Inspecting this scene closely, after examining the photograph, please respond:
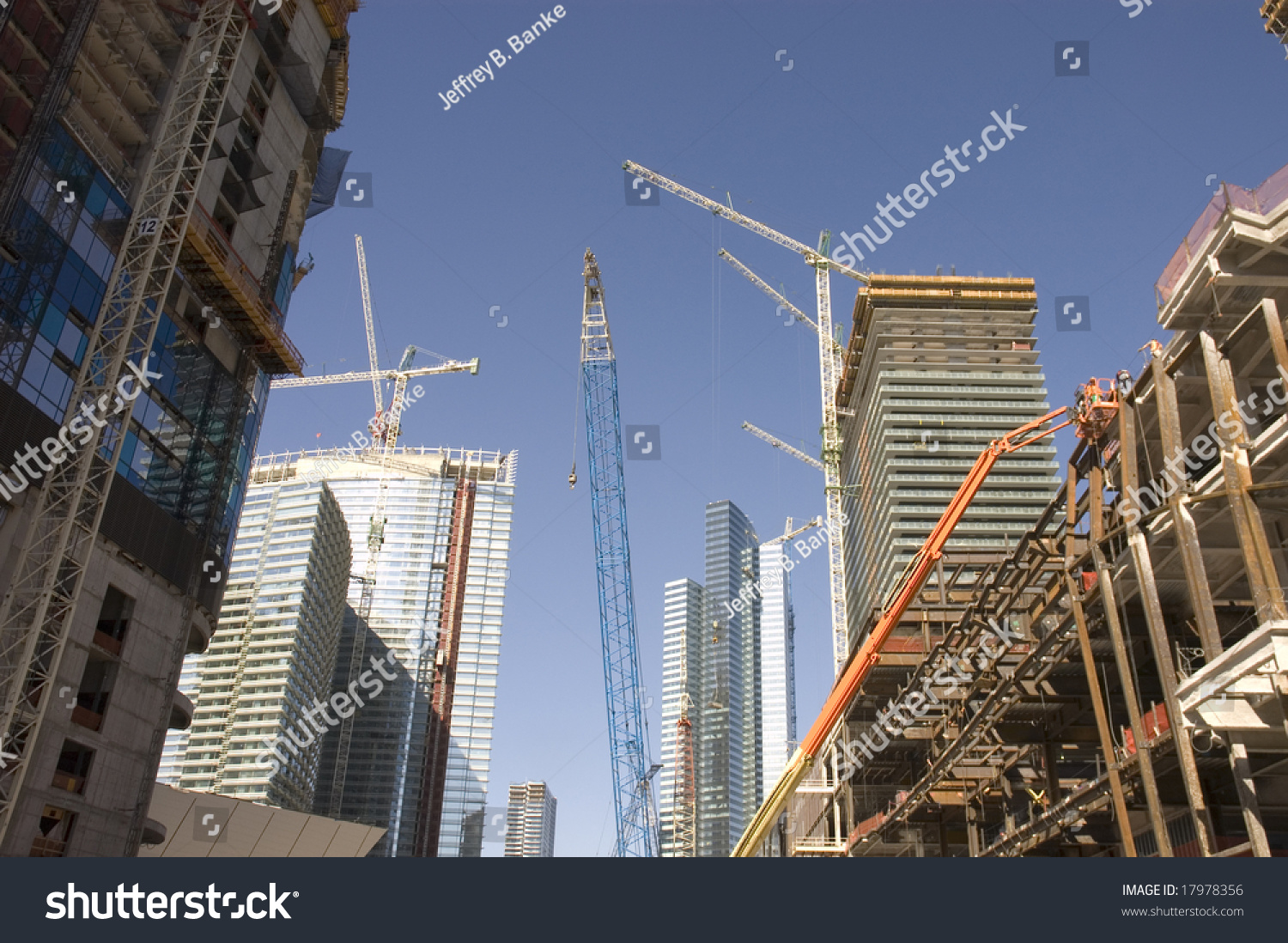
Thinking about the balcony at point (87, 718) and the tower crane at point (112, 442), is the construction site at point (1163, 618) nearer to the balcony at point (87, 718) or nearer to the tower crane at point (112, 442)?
the tower crane at point (112, 442)

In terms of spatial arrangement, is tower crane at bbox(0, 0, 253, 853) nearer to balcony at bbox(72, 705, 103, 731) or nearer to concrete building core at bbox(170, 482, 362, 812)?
balcony at bbox(72, 705, 103, 731)

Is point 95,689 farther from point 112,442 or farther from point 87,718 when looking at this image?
point 112,442

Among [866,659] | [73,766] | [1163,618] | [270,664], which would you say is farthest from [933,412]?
[73,766]

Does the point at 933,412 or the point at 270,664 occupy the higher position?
the point at 933,412

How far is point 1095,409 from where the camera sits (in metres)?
39.8

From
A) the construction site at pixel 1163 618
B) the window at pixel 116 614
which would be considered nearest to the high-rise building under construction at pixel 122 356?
the window at pixel 116 614

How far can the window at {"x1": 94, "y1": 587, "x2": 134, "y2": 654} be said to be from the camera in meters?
56.3

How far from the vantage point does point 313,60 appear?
250ft

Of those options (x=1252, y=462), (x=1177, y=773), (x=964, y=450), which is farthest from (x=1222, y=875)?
(x=964, y=450)

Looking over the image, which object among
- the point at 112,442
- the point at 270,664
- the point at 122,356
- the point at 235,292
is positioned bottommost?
the point at 112,442

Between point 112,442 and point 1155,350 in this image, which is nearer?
point 1155,350

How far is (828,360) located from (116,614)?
118 meters

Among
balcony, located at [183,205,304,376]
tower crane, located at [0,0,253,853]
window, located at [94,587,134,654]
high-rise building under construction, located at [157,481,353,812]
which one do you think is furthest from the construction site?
high-rise building under construction, located at [157,481,353,812]

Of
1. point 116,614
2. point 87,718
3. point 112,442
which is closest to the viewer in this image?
point 87,718
